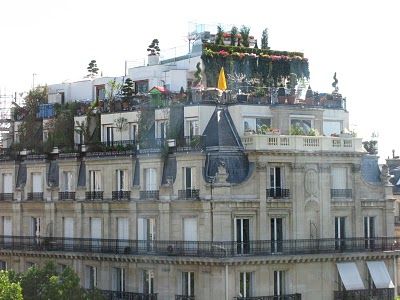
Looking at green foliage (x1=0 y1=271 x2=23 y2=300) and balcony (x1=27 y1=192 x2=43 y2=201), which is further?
balcony (x1=27 y1=192 x2=43 y2=201)

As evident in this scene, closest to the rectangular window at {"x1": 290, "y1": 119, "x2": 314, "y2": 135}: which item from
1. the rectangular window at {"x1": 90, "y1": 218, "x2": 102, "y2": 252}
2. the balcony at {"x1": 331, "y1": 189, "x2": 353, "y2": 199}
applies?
the balcony at {"x1": 331, "y1": 189, "x2": 353, "y2": 199}

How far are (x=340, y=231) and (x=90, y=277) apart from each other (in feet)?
49.0

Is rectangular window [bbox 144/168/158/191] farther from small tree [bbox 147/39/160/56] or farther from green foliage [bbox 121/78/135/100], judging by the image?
small tree [bbox 147/39/160/56]

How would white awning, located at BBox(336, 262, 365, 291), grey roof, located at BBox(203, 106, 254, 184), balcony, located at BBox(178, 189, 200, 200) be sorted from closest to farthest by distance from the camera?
grey roof, located at BBox(203, 106, 254, 184) < balcony, located at BBox(178, 189, 200, 200) < white awning, located at BBox(336, 262, 365, 291)

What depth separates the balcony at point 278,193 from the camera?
76750 mm

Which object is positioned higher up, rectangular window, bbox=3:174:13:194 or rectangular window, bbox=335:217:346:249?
rectangular window, bbox=3:174:13:194

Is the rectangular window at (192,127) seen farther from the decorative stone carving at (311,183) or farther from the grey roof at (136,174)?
the decorative stone carving at (311,183)

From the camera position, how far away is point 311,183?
258 ft

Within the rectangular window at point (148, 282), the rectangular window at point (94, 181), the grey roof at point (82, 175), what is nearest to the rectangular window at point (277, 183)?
the rectangular window at point (148, 282)

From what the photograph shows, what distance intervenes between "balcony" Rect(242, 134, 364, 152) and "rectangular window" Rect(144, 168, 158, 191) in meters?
5.87

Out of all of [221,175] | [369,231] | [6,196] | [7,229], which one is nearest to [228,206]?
[221,175]

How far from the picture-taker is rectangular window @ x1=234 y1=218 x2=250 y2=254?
75188 millimetres

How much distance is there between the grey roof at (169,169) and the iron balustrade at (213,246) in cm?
349

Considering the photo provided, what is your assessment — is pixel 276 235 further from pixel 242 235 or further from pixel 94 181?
pixel 94 181
